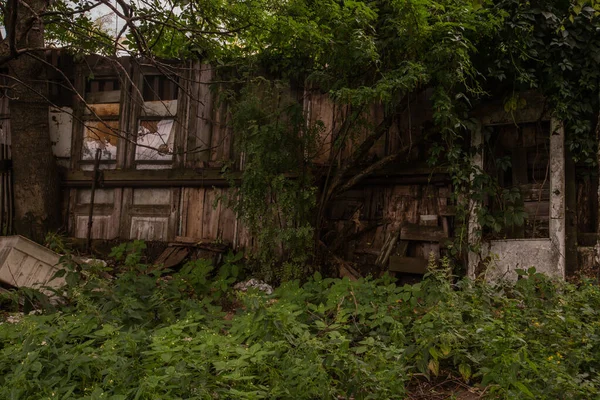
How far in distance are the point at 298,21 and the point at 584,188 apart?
398 cm

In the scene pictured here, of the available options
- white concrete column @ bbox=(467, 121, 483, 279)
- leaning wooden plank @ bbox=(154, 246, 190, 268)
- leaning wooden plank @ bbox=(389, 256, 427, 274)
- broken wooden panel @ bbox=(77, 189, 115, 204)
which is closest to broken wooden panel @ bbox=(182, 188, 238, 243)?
leaning wooden plank @ bbox=(154, 246, 190, 268)

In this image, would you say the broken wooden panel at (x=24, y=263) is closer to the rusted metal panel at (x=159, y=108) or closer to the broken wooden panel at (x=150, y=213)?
the broken wooden panel at (x=150, y=213)

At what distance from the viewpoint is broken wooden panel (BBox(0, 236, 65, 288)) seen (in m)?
6.95

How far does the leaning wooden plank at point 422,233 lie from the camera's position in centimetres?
801

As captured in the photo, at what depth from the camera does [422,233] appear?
26.7 ft

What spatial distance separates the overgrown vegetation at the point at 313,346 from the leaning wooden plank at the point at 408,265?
2065 millimetres

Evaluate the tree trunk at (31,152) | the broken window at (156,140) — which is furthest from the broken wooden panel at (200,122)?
the tree trunk at (31,152)

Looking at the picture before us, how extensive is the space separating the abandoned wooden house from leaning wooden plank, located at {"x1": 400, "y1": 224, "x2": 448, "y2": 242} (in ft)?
0.05

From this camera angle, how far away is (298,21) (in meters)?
7.33

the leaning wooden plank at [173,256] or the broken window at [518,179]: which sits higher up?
the broken window at [518,179]

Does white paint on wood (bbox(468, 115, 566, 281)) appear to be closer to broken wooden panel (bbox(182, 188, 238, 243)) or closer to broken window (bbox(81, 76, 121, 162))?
broken wooden panel (bbox(182, 188, 238, 243))

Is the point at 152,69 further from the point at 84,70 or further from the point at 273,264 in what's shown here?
the point at 273,264

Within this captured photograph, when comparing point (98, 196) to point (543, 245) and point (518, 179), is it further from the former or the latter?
point (543, 245)

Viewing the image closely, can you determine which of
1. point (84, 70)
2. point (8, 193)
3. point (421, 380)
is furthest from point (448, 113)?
point (8, 193)
